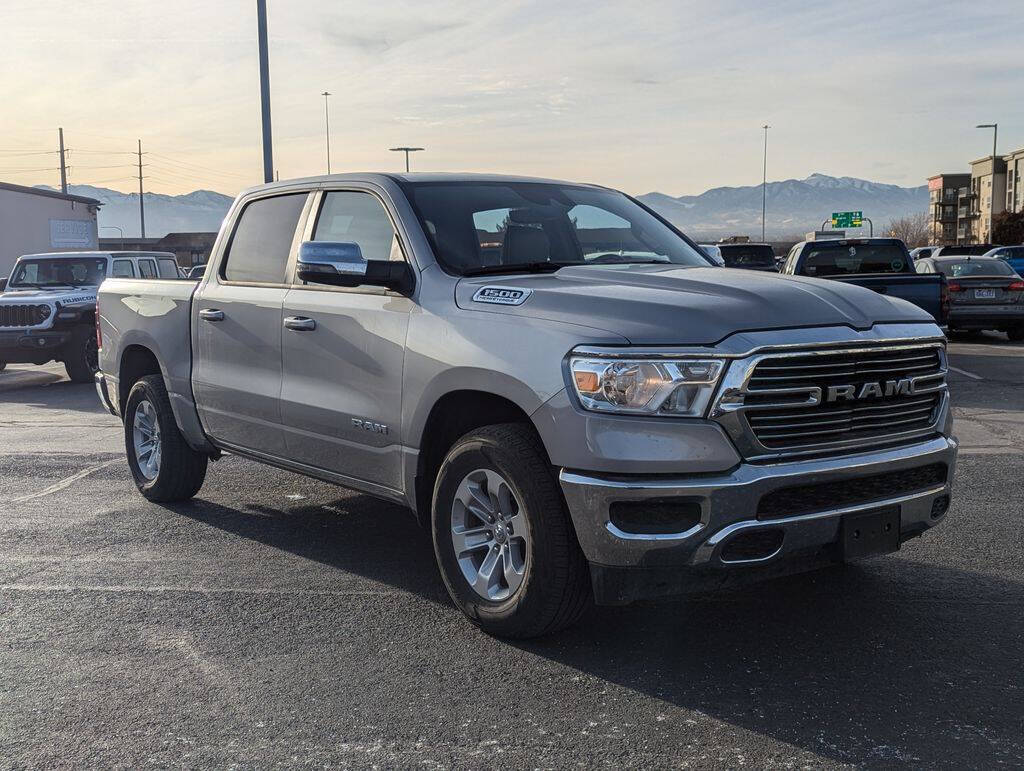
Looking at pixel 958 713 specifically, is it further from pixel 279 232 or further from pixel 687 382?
pixel 279 232

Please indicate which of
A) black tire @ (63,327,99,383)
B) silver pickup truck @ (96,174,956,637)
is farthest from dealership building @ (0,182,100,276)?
silver pickup truck @ (96,174,956,637)

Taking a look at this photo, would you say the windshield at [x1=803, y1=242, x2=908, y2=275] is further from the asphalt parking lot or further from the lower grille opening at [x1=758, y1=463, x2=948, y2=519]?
the lower grille opening at [x1=758, y1=463, x2=948, y2=519]

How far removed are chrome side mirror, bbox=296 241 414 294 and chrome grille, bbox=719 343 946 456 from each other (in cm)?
167

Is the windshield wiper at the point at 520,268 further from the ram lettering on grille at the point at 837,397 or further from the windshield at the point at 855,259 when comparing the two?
the windshield at the point at 855,259

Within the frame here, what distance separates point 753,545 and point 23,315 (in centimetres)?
1383

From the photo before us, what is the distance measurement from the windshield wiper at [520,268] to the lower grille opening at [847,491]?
1630 millimetres

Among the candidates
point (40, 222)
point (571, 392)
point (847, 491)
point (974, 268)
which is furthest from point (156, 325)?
point (40, 222)

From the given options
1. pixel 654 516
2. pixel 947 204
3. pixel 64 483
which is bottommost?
pixel 64 483

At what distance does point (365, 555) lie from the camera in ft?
19.4

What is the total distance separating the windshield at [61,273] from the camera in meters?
16.3

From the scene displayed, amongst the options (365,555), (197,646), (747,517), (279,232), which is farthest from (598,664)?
(279,232)

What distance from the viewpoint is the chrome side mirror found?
485 cm

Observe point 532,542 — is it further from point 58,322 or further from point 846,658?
point 58,322

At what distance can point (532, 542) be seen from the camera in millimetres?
4219
